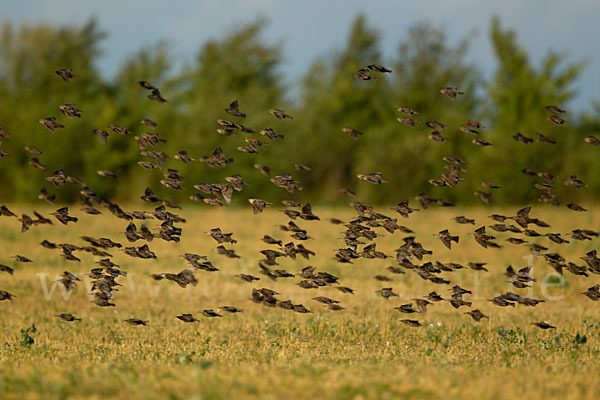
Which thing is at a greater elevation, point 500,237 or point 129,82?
point 129,82

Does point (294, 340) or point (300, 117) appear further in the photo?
point (300, 117)

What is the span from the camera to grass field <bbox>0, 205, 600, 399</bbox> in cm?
945

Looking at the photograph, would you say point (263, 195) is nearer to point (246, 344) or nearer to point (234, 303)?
point (234, 303)

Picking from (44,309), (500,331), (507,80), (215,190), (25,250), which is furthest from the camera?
(507,80)

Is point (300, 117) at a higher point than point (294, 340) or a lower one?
higher

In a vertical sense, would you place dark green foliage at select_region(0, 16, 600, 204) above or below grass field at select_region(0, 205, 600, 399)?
above

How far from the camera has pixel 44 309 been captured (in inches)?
766

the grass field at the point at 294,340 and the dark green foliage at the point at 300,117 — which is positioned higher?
the dark green foliage at the point at 300,117

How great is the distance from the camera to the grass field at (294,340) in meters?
9.45

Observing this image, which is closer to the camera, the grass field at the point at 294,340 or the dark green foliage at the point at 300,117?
the grass field at the point at 294,340

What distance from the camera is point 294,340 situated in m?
15.1

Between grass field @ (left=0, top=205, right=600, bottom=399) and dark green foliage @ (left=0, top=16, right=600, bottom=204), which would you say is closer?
grass field @ (left=0, top=205, right=600, bottom=399)

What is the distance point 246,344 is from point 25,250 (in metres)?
19.3

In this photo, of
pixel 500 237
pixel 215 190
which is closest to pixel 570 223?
pixel 500 237
